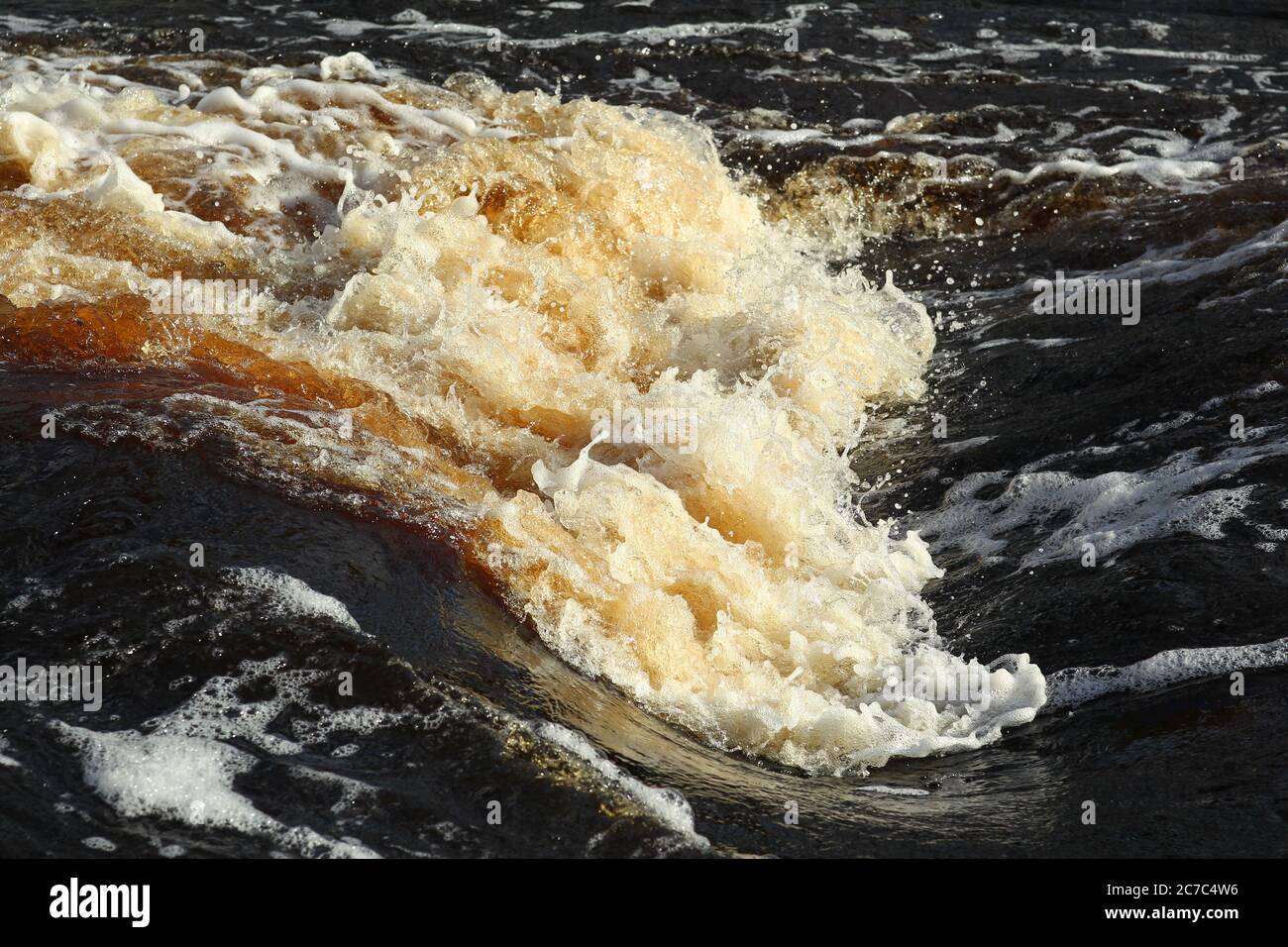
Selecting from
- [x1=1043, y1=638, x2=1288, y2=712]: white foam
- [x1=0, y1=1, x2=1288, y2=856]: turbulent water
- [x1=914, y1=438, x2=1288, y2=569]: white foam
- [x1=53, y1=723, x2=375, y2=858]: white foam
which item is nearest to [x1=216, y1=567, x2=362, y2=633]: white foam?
[x1=0, y1=1, x2=1288, y2=856]: turbulent water

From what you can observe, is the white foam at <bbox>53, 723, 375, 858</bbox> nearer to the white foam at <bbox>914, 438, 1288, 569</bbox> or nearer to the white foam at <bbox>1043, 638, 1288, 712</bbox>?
the white foam at <bbox>1043, 638, 1288, 712</bbox>

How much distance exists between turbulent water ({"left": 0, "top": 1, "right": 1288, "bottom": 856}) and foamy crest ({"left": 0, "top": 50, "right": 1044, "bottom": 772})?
0.03m

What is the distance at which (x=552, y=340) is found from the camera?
Answer: 7.76 meters

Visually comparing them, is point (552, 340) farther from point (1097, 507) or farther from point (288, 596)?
point (288, 596)

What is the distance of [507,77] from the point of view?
13000 mm

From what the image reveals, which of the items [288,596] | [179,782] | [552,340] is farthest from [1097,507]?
[179,782]

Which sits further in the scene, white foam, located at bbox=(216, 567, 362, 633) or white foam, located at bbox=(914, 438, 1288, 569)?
white foam, located at bbox=(914, 438, 1288, 569)

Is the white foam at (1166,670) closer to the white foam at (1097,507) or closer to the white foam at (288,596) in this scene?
the white foam at (1097,507)

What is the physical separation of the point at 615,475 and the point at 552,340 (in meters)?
1.92

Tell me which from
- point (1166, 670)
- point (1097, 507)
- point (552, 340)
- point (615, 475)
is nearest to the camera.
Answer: point (1166, 670)

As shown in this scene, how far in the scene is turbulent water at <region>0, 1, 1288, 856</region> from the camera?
423 cm

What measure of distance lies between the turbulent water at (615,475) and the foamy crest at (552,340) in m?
0.03

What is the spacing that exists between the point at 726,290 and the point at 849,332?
902mm
